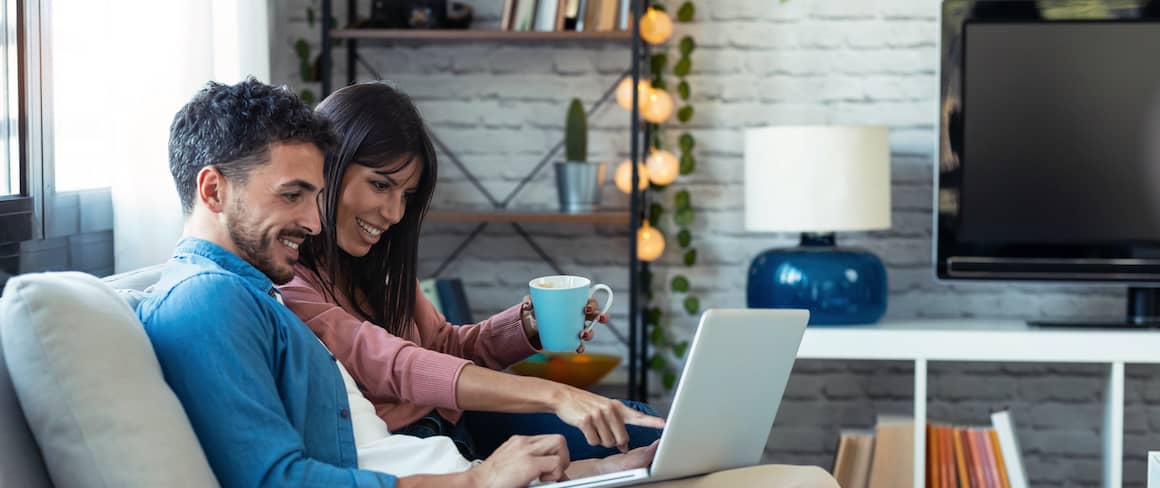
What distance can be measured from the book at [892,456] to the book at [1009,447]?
0.70 feet

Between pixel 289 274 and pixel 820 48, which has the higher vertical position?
pixel 820 48

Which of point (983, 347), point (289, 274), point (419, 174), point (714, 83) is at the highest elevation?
point (714, 83)

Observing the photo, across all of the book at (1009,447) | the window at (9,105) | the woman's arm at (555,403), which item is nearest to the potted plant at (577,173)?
the book at (1009,447)

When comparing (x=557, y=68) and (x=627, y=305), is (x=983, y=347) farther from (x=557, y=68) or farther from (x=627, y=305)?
(x=557, y=68)

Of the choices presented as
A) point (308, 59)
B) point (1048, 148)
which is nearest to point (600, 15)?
point (308, 59)

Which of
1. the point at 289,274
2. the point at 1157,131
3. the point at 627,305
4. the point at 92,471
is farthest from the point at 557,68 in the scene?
the point at 92,471

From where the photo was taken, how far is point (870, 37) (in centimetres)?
325

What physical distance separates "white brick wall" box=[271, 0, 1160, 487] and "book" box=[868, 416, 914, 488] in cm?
42

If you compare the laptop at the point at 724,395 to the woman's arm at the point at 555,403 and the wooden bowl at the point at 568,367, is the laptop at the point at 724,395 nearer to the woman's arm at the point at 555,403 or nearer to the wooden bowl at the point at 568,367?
the woman's arm at the point at 555,403

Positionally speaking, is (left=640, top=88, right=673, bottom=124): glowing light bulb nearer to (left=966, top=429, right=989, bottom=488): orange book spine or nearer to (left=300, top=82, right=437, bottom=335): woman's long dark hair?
(left=966, top=429, right=989, bottom=488): orange book spine

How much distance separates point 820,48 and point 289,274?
2162 millimetres

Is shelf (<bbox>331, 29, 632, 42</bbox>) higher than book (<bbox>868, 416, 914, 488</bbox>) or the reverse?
higher

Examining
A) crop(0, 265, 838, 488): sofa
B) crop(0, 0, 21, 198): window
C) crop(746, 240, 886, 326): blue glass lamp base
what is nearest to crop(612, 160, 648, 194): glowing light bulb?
crop(746, 240, 886, 326): blue glass lamp base

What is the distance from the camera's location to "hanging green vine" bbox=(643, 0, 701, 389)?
324cm
